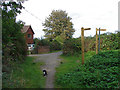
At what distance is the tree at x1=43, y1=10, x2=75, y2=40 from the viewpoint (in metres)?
35.6

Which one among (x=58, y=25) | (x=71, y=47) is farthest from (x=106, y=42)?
(x=58, y=25)

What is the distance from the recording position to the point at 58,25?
35.4 meters

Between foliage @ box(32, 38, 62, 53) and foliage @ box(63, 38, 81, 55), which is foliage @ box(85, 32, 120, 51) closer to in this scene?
foliage @ box(63, 38, 81, 55)

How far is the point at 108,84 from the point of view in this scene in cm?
484

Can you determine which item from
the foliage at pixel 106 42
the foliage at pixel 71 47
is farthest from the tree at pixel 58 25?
the foliage at pixel 71 47

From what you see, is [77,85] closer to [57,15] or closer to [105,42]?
[105,42]

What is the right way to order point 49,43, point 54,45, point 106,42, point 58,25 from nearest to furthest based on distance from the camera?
1. point 106,42
2. point 49,43
3. point 54,45
4. point 58,25

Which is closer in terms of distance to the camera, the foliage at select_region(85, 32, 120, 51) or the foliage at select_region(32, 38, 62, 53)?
the foliage at select_region(85, 32, 120, 51)

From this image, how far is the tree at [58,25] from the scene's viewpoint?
3556 cm

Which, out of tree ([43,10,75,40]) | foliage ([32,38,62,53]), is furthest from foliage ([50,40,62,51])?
tree ([43,10,75,40])

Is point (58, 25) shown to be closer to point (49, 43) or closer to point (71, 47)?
point (49, 43)

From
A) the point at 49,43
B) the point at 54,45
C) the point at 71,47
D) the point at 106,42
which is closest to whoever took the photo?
the point at 71,47

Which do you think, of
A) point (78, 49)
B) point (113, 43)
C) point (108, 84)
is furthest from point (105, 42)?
point (108, 84)

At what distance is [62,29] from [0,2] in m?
31.1
